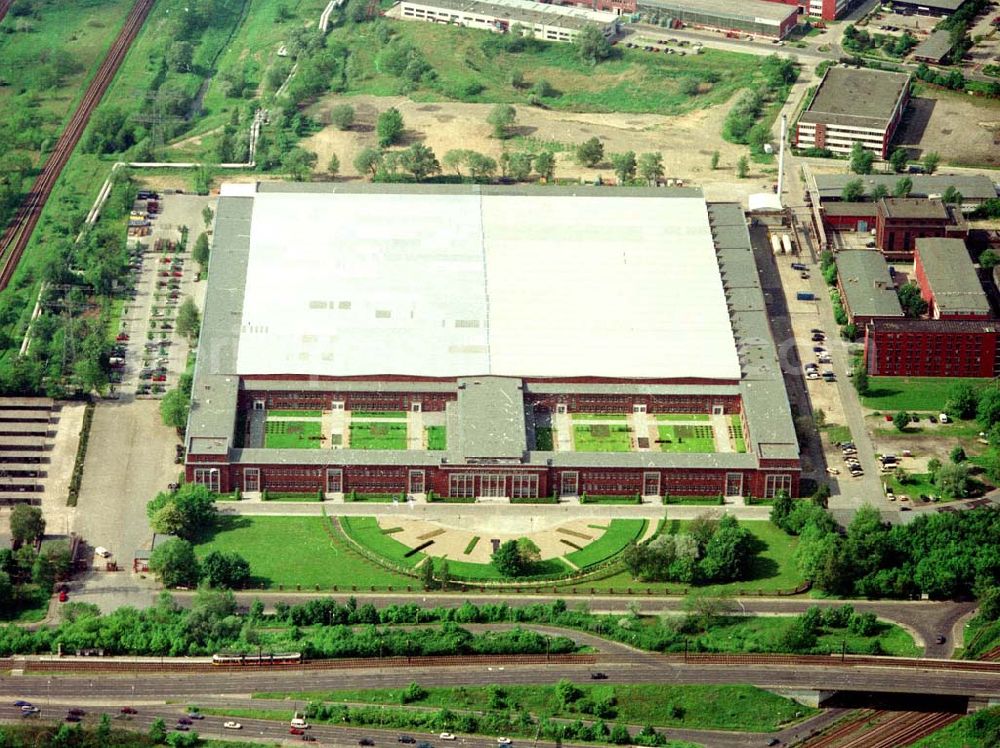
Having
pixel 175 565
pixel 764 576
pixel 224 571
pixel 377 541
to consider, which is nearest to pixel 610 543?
pixel 764 576

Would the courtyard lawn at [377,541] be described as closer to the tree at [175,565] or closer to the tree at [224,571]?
the tree at [224,571]

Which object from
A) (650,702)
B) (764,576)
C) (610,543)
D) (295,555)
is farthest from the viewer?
(610,543)

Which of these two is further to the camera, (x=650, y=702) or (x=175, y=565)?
(x=175, y=565)

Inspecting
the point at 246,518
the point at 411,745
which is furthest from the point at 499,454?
the point at 411,745

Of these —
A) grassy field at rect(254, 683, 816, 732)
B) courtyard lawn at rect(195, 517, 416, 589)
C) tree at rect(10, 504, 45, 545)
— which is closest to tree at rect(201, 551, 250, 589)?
courtyard lawn at rect(195, 517, 416, 589)

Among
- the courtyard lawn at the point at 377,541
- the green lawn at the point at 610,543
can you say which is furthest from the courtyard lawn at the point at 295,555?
the green lawn at the point at 610,543

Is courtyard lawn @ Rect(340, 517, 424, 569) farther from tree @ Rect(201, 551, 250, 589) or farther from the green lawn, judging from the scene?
the green lawn

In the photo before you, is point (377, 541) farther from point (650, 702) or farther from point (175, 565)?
point (650, 702)
